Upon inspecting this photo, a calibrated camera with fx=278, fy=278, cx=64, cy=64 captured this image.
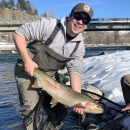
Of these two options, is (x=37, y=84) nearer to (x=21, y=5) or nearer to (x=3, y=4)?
(x=3, y=4)

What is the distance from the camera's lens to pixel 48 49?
4117 millimetres

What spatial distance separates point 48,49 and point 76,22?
1.87ft

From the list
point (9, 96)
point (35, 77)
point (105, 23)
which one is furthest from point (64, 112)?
point (105, 23)

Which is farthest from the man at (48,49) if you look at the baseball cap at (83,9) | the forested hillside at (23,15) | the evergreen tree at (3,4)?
the evergreen tree at (3,4)

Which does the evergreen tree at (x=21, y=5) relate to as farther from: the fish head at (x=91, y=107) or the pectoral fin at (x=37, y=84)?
the fish head at (x=91, y=107)

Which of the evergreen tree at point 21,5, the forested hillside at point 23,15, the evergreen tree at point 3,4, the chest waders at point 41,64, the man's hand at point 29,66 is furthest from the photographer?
the evergreen tree at point 21,5

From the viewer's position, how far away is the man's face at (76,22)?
402cm

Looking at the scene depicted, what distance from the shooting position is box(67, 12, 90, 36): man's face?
4.02 meters

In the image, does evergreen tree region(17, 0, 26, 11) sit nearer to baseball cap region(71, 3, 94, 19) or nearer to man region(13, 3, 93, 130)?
man region(13, 3, 93, 130)

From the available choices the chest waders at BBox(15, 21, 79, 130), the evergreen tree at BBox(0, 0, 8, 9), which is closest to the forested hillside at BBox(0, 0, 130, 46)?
the evergreen tree at BBox(0, 0, 8, 9)

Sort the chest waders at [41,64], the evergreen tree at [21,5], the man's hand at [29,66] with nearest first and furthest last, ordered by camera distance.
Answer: the man's hand at [29,66] < the chest waders at [41,64] < the evergreen tree at [21,5]

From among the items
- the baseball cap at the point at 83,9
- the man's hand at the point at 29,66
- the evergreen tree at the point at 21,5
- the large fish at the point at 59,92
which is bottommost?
the large fish at the point at 59,92

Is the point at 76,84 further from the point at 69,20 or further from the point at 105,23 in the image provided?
the point at 105,23

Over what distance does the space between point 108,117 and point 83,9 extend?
3470mm
